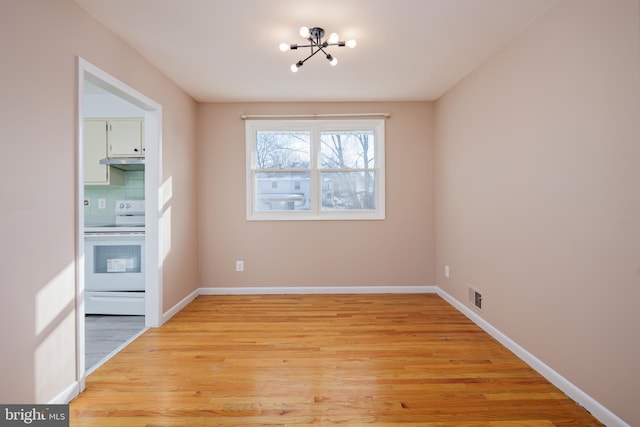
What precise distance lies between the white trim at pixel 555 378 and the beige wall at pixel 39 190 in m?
3.00

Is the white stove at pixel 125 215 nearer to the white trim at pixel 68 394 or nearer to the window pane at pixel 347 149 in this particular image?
the white trim at pixel 68 394

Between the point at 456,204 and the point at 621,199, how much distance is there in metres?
1.94

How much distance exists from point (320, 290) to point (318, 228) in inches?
31.4

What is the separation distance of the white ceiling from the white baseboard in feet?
7.92

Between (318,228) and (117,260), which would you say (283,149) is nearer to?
(318,228)

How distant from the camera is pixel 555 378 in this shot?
6.84 ft

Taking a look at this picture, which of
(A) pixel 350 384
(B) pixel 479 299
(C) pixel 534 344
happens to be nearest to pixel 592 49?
(C) pixel 534 344

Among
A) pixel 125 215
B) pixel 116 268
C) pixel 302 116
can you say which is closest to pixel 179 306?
pixel 116 268

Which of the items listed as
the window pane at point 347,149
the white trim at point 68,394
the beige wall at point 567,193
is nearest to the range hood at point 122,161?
the window pane at point 347,149

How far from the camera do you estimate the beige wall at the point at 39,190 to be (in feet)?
5.16

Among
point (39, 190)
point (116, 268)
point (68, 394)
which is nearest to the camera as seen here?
point (39, 190)

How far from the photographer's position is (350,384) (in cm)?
210

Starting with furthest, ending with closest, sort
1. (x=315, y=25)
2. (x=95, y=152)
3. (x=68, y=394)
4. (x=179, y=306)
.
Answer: (x=95, y=152), (x=179, y=306), (x=315, y=25), (x=68, y=394)

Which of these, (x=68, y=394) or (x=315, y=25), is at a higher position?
(x=315, y=25)
